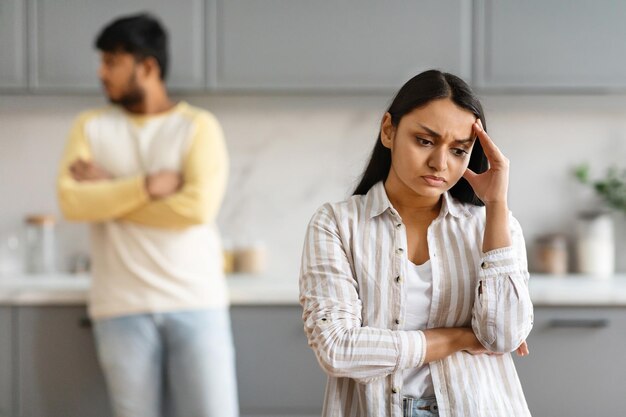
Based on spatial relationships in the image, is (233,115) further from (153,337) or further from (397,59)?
(153,337)

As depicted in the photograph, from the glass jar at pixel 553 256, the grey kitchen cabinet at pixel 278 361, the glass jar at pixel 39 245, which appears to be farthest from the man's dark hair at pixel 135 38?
the glass jar at pixel 553 256

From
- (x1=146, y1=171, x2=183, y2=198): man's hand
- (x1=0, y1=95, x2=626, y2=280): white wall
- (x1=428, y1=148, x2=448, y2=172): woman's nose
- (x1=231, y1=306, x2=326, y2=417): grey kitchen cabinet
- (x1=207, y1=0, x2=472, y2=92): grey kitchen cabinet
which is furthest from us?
(x1=0, y1=95, x2=626, y2=280): white wall

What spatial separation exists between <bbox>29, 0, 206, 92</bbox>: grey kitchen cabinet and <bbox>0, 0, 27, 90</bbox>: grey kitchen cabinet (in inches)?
1.6

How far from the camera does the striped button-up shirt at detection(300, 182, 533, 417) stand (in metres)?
1.30

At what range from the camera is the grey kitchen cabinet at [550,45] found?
298 centimetres

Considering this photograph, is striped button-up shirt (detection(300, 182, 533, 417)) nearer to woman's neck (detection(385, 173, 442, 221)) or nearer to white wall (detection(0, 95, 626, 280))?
woman's neck (detection(385, 173, 442, 221))

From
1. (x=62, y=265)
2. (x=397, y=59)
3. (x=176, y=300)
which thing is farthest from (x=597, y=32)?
(x=62, y=265)

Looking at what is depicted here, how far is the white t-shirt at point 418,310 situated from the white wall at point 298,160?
2.04m

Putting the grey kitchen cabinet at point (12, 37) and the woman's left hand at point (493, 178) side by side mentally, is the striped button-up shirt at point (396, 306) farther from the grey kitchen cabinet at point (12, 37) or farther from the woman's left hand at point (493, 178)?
the grey kitchen cabinet at point (12, 37)

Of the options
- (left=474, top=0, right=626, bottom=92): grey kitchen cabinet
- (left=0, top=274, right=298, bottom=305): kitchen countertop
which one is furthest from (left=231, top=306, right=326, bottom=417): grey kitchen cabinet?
(left=474, top=0, right=626, bottom=92): grey kitchen cabinet

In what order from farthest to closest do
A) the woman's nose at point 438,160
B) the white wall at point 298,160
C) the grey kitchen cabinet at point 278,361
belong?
the white wall at point 298,160
the grey kitchen cabinet at point 278,361
the woman's nose at point 438,160

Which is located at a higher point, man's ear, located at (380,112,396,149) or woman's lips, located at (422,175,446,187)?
man's ear, located at (380,112,396,149)

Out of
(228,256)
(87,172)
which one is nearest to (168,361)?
(87,172)

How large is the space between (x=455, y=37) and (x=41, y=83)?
162 cm
